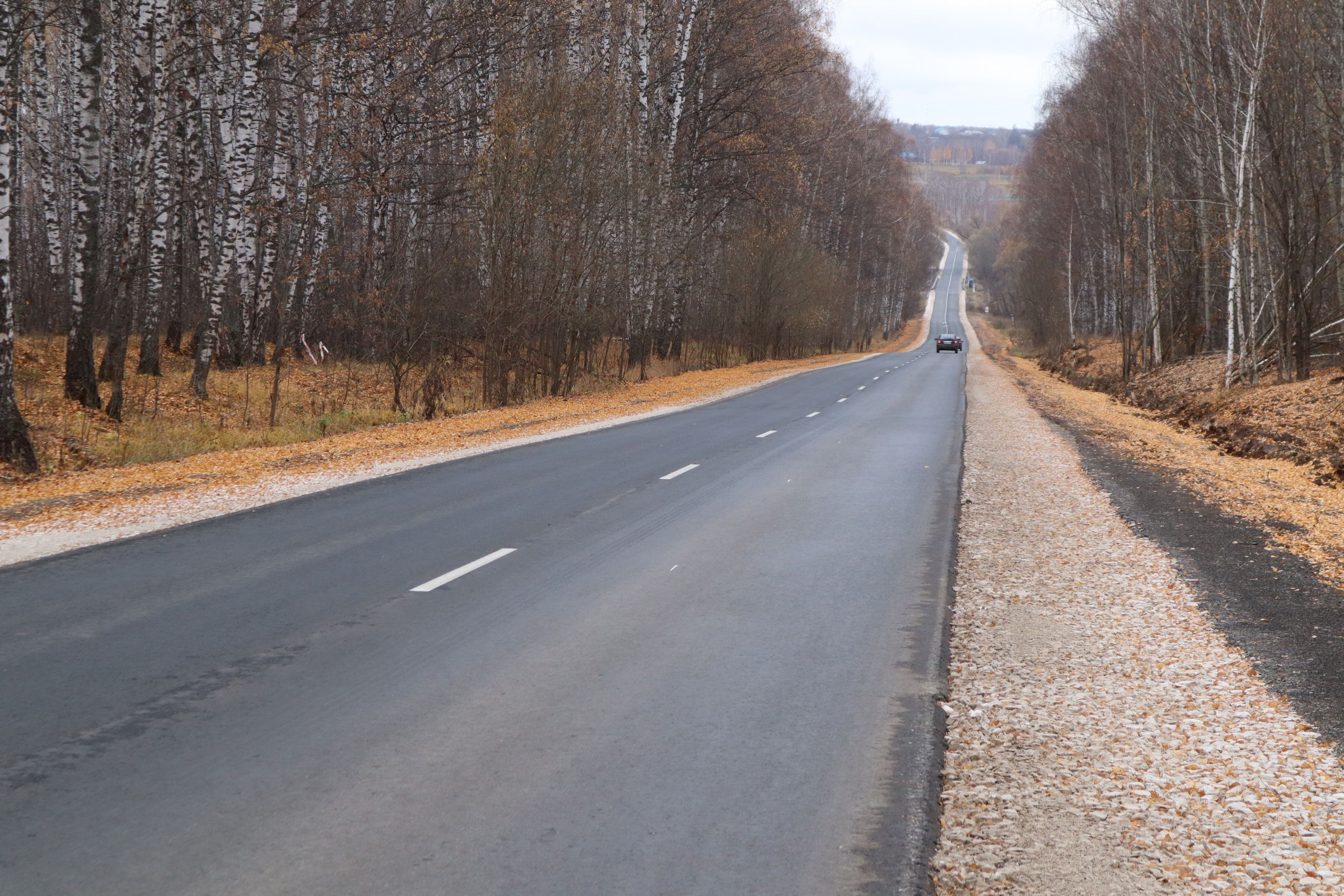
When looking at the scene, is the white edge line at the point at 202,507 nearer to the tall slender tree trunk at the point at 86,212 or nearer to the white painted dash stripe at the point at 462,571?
the white painted dash stripe at the point at 462,571

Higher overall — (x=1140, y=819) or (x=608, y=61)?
(x=608, y=61)

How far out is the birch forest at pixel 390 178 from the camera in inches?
739

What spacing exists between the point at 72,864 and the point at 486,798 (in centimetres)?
139

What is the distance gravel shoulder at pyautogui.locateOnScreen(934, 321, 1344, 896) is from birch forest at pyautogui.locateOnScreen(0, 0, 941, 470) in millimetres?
11782

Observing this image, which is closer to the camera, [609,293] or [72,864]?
[72,864]

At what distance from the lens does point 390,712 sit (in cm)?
491

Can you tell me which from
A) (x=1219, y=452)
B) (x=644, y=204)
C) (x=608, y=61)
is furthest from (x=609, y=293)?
(x=1219, y=452)

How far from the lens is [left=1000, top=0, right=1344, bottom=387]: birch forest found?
23.0 metres

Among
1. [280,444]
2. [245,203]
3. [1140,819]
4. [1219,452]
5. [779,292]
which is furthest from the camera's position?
[779,292]

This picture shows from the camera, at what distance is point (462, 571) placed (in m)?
7.89

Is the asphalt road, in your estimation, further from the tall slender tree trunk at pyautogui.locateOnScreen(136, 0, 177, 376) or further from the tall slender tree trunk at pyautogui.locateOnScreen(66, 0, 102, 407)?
the tall slender tree trunk at pyautogui.locateOnScreen(136, 0, 177, 376)

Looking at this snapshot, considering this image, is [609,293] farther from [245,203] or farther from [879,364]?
[879,364]

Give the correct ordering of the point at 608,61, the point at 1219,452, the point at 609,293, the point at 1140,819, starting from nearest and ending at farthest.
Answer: the point at 1140,819 < the point at 1219,452 < the point at 609,293 < the point at 608,61

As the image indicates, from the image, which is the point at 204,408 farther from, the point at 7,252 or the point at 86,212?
the point at 7,252
